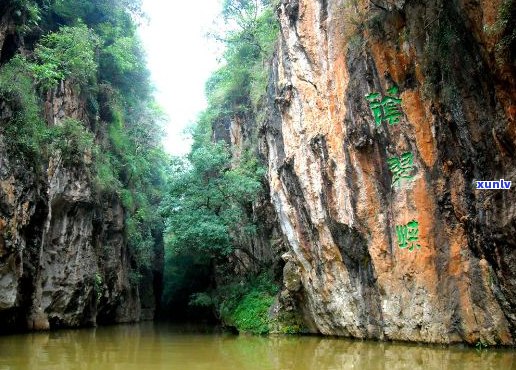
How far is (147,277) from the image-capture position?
2317cm

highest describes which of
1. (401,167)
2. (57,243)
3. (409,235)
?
(401,167)

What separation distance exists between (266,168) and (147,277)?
11105 mm

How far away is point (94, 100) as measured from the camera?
55.2 ft

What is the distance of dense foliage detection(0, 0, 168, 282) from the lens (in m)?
12.0

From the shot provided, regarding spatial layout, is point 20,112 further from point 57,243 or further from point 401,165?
point 401,165

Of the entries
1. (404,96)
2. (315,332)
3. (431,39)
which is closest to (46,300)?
(315,332)

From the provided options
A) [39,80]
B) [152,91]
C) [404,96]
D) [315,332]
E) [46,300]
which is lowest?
[315,332]

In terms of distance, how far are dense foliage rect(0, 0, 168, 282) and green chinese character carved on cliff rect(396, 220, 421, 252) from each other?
8.71m

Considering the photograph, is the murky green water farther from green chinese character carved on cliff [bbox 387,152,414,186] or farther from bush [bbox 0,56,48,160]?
bush [bbox 0,56,48,160]

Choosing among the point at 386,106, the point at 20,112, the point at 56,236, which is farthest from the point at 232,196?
the point at 386,106

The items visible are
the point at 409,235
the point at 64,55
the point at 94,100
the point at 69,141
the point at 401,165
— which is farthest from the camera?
the point at 94,100

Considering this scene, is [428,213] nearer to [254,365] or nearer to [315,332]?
[254,365]

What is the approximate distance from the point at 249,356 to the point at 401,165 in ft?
13.5

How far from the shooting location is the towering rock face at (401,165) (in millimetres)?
6465
